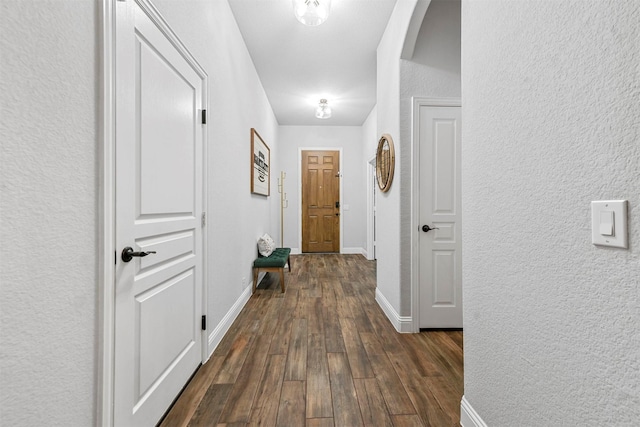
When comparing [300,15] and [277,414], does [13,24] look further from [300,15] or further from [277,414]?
[300,15]

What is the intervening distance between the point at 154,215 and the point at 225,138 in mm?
1230

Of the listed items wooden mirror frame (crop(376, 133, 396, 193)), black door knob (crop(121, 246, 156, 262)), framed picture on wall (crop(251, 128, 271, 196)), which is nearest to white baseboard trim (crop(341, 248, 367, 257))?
framed picture on wall (crop(251, 128, 271, 196))

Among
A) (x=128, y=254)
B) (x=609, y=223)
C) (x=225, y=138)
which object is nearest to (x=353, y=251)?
(x=225, y=138)

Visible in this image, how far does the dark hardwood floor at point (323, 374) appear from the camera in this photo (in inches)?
56.7

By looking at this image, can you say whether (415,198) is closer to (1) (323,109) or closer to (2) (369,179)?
(1) (323,109)

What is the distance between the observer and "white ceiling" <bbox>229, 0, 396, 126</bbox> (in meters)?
2.62

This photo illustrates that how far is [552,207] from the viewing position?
0.85m

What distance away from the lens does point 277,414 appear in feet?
4.75

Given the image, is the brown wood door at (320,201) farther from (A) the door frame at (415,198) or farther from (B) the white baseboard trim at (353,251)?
(A) the door frame at (415,198)

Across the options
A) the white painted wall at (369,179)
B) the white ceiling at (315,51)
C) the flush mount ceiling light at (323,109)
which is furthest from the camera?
the white painted wall at (369,179)

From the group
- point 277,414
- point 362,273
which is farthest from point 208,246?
point 362,273

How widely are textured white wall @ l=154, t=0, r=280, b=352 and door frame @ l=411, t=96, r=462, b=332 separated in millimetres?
1546

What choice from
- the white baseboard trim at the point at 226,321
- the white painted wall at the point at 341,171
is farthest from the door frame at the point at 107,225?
the white painted wall at the point at 341,171

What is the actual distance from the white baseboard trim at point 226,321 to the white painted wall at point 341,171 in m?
3.07
